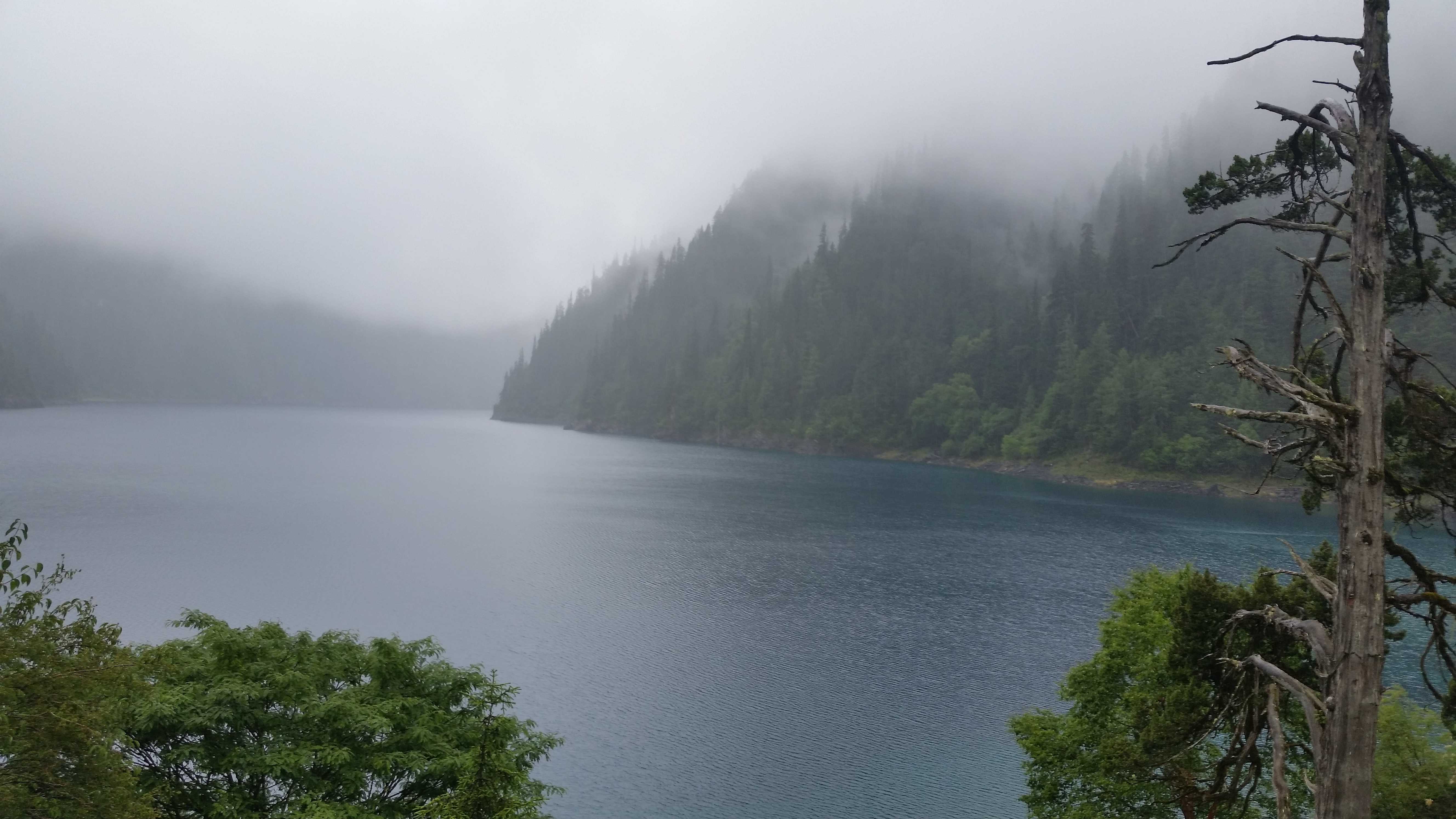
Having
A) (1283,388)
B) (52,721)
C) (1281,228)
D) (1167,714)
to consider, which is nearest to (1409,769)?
(1167,714)

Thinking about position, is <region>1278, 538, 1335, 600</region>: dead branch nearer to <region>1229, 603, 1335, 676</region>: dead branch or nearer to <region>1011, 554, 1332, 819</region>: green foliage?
<region>1229, 603, 1335, 676</region>: dead branch

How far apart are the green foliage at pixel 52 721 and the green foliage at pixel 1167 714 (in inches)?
518

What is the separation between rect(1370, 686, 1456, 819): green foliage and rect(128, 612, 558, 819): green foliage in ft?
60.3

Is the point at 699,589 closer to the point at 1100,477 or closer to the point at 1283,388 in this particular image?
the point at 1283,388

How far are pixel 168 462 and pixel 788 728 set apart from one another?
5059 inches

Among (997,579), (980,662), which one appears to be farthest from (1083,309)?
(980,662)

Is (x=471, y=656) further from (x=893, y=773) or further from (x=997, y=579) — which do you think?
(x=997, y=579)

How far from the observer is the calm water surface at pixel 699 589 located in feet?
112

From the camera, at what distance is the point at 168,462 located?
129875 millimetres

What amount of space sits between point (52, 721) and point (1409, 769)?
25413mm

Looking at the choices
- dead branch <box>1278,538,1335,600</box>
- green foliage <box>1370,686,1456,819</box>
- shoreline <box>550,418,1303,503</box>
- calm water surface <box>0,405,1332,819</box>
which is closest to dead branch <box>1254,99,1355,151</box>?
dead branch <box>1278,538,1335,600</box>

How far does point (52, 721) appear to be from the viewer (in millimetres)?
10242

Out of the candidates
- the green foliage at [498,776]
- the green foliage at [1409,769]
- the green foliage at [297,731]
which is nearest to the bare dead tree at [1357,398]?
the green foliage at [1409,769]

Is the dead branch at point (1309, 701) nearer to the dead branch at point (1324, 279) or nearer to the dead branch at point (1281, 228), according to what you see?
the dead branch at point (1324, 279)
